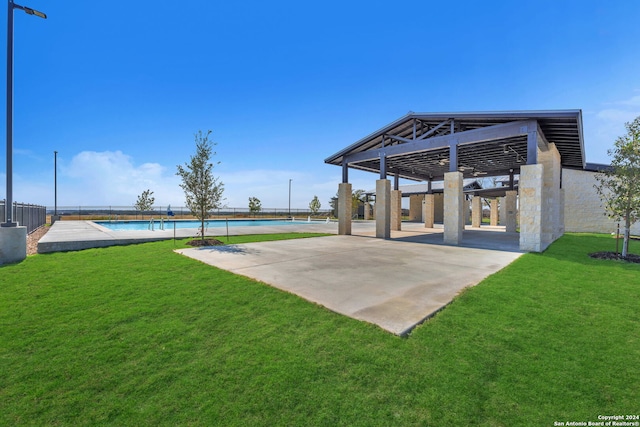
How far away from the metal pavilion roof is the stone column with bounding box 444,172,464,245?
183 cm

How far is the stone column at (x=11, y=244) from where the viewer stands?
7543 millimetres

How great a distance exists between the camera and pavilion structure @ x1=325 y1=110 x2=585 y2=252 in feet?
35.0

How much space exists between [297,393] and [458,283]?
4527 mm

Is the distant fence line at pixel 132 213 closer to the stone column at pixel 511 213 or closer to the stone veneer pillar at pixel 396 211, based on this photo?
the stone veneer pillar at pixel 396 211

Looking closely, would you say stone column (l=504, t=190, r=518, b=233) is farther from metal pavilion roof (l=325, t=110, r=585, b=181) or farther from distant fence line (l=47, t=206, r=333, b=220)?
distant fence line (l=47, t=206, r=333, b=220)

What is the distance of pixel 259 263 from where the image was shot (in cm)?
771

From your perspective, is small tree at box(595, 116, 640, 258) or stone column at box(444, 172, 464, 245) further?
stone column at box(444, 172, 464, 245)

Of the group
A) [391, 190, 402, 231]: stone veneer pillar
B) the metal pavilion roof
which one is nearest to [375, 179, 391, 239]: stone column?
the metal pavilion roof

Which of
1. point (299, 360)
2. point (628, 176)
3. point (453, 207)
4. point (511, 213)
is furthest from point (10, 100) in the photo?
point (511, 213)

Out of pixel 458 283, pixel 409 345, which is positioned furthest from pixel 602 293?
pixel 409 345

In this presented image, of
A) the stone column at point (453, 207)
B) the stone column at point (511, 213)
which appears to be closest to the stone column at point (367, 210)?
the stone column at point (511, 213)

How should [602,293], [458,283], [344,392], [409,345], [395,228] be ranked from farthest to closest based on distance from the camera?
[395,228] < [458,283] < [602,293] < [409,345] < [344,392]

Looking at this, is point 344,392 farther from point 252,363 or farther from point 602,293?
point 602,293

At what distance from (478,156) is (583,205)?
11.6 meters
